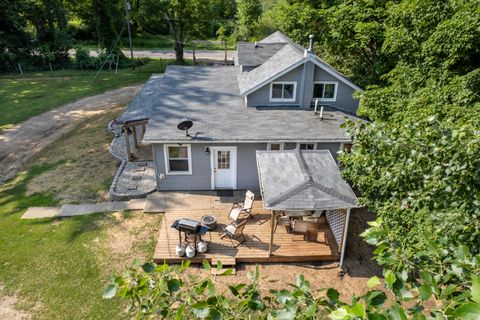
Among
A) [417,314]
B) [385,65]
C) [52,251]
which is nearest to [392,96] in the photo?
[385,65]

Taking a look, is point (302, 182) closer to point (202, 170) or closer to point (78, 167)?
point (202, 170)

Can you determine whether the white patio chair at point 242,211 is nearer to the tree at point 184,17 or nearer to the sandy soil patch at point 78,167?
the sandy soil patch at point 78,167

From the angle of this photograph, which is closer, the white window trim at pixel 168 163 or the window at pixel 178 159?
the white window trim at pixel 168 163

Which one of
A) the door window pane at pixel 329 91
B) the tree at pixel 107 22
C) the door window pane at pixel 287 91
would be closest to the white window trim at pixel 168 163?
the door window pane at pixel 287 91

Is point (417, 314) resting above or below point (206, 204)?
above

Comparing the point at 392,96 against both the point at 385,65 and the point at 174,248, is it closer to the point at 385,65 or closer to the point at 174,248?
the point at 385,65

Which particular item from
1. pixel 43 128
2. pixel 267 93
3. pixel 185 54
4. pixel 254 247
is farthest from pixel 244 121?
pixel 185 54
